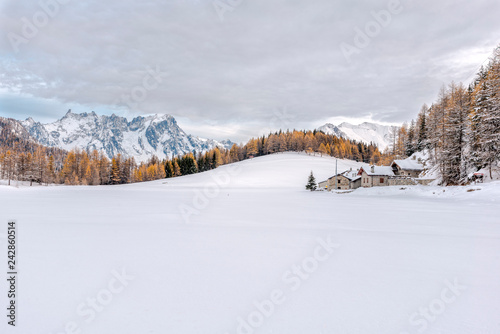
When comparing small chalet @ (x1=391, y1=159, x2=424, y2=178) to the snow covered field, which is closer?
the snow covered field

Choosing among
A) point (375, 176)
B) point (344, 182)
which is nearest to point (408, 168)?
point (375, 176)

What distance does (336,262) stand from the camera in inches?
290

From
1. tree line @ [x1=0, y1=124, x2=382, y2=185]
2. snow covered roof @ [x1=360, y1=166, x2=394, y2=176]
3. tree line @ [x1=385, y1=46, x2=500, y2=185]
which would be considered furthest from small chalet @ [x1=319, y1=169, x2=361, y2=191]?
tree line @ [x1=0, y1=124, x2=382, y2=185]

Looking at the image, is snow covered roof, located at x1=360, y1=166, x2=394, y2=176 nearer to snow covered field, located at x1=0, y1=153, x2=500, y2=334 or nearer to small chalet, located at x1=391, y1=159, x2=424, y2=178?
small chalet, located at x1=391, y1=159, x2=424, y2=178

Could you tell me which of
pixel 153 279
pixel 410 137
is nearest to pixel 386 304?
pixel 153 279

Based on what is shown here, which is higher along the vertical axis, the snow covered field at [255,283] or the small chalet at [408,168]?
the small chalet at [408,168]

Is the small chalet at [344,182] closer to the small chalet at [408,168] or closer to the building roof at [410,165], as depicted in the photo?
the small chalet at [408,168]

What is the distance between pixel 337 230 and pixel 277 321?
29.5ft

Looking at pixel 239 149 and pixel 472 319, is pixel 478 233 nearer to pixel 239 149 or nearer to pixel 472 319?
pixel 472 319

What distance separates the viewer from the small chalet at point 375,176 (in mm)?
62688

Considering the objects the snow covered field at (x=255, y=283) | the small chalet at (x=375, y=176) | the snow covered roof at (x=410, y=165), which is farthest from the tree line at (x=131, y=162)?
the snow covered field at (x=255, y=283)

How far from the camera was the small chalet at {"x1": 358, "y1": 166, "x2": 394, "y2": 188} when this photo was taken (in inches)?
2468

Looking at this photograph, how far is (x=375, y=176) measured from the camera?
207 ft

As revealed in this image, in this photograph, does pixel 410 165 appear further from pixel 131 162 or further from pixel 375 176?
pixel 131 162
